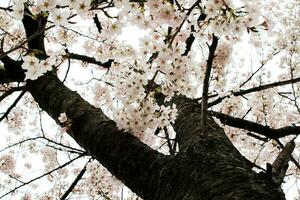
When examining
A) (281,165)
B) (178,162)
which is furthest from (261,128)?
(178,162)

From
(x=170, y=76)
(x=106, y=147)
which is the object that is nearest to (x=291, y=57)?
(x=170, y=76)

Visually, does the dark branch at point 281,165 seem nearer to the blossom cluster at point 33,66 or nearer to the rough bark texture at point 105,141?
the rough bark texture at point 105,141

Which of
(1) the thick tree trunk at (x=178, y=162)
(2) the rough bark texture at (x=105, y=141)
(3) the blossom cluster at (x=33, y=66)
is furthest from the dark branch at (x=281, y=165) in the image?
(3) the blossom cluster at (x=33, y=66)

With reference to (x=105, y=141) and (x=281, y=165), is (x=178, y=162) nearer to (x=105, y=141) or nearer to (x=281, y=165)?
(x=281, y=165)

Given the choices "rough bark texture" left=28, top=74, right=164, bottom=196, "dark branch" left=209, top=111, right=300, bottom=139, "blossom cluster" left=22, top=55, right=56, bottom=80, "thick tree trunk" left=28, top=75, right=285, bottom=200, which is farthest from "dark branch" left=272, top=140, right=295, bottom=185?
"blossom cluster" left=22, top=55, right=56, bottom=80

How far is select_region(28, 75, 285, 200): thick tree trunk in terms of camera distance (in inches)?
70.5

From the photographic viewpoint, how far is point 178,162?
217 centimetres

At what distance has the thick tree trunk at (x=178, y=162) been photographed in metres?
1.79

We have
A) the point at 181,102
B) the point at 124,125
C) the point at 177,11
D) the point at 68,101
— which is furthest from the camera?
the point at 181,102

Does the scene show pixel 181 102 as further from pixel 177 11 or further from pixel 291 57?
pixel 291 57

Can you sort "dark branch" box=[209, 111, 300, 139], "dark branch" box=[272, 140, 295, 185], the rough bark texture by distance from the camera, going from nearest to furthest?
"dark branch" box=[272, 140, 295, 185] → the rough bark texture → "dark branch" box=[209, 111, 300, 139]

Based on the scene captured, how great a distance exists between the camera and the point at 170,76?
2.92 meters

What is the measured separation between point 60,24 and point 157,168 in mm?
1076

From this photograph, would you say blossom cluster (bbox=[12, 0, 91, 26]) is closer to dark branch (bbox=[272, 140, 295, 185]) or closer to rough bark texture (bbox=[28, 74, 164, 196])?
rough bark texture (bbox=[28, 74, 164, 196])
